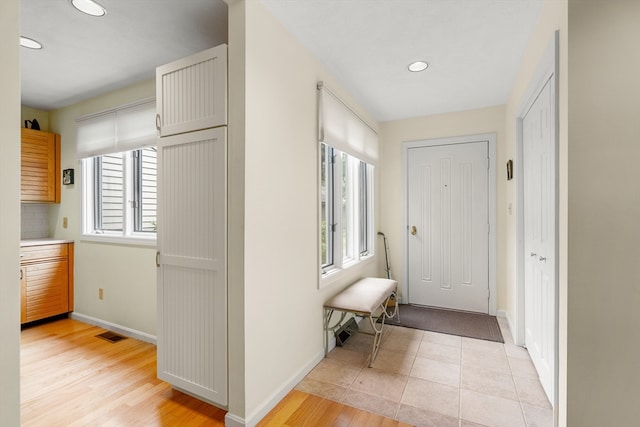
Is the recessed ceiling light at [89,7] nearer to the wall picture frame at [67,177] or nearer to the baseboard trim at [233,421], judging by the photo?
the wall picture frame at [67,177]

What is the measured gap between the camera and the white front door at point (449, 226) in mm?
3746

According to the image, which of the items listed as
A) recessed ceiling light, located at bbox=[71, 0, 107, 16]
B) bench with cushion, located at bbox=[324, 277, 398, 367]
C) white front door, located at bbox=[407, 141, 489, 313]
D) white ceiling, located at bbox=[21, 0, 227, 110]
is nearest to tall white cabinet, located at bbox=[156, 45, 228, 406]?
white ceiling, located at bbox=[21, 0, 227, 110]

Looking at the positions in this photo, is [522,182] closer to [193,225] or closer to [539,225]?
[539,225]

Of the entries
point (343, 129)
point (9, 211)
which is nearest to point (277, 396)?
point (9, 211)

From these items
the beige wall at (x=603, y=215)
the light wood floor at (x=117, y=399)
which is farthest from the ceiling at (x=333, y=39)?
the light wood floor at (x=117, y=399)

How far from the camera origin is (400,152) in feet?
13.6

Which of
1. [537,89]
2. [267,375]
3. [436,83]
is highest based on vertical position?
[436,83]

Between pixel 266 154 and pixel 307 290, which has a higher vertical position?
pixel 266 154

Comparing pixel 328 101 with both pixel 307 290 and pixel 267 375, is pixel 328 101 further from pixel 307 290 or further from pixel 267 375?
pixel 267 375

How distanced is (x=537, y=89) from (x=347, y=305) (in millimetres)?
2069

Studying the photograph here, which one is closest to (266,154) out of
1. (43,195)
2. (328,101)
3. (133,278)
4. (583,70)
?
(328,101)

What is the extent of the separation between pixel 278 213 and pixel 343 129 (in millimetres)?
1326

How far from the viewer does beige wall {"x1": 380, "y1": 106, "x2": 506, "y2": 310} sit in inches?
143

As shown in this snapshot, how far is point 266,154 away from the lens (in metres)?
1.92
